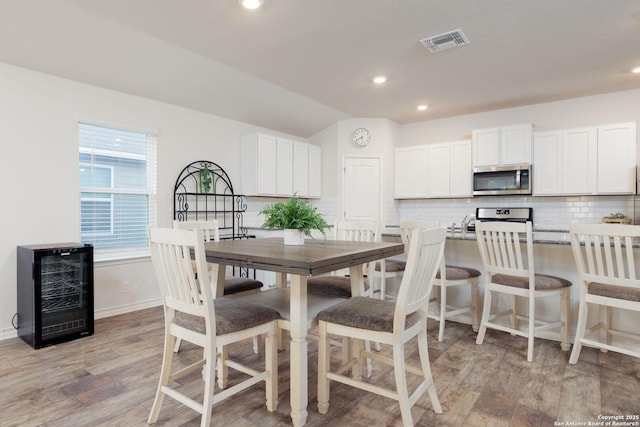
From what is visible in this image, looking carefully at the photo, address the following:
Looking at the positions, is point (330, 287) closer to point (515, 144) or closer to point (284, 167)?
Answer: point (284, 167)

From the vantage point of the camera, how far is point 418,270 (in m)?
1.72

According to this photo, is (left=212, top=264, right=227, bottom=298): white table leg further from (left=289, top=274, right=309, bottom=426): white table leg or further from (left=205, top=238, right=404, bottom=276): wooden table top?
(left=289, top=274, right=309, bottom=426): white table leg

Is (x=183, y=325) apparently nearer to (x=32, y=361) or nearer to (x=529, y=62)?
(x=32, y=361)

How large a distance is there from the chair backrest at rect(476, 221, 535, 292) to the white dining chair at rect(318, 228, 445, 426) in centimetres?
112

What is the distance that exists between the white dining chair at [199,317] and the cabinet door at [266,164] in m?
3.03

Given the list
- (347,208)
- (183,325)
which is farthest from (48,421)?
(347,208)

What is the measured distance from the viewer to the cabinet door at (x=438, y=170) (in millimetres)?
5289

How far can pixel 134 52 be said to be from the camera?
10.6ft

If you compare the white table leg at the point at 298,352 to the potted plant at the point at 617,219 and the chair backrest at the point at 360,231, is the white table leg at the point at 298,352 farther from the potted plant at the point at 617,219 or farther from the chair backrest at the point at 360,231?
the potted plant at the point at 617,219

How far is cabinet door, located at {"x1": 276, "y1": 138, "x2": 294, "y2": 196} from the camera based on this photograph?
516 cm

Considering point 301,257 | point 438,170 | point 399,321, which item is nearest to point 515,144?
point 438,170

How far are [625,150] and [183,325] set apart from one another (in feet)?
16.0

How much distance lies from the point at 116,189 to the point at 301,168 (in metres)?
2.55

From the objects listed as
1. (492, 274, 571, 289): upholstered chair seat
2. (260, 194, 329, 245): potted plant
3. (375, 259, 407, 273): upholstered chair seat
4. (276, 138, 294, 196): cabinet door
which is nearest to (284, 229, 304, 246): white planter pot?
(260, 194, 329, 245): potted plant
